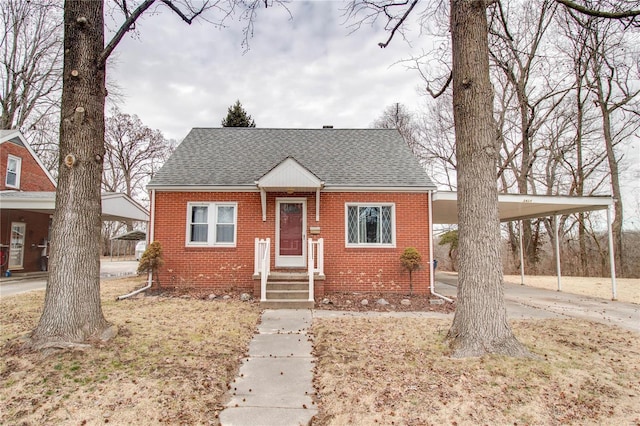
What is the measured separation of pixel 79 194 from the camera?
16.4 feet

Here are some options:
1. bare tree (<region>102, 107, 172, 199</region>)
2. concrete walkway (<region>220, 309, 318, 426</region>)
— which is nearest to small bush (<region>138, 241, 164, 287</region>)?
concrete walkway (<region>220, 309, 318, 426</region>)

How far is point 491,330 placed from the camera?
15.6 ft

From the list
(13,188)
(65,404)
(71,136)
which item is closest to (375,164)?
(71,136)

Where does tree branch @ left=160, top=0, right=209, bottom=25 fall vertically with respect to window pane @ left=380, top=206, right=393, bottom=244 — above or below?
above

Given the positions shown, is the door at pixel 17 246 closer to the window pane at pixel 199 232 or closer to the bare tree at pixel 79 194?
the window pane at pixel 199 232

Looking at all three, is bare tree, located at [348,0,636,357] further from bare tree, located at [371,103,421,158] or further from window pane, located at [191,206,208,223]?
bare tree, located at [371,103,421,158]

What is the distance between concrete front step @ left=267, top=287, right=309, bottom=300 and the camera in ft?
29.0

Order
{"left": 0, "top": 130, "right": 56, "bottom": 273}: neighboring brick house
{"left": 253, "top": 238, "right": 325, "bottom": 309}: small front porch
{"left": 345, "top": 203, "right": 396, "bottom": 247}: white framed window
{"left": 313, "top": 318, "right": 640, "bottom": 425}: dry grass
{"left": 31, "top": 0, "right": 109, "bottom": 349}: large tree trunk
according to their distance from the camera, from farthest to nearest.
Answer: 1. {"left": 0, "top": 130, "right": 56, "bottom": 273}: neighboring brick house
2. {"left": 345, "top": 203, "right": 396, "bottom": 247}: white framed window
3. {"left": 253, "top": 238, "right": 325, "bottom": 309}: small front porch
4. {"left": 31, "top": 0, "right": 109, "bottom": 349}: large tree trunk
5. {"left": 313, "top": 318, "right": 640, "bottom": 425}: dry grass

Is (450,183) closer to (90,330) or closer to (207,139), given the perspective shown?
(207,139)

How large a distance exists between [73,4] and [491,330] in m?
7.53

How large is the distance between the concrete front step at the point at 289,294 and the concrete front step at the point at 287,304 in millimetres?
308

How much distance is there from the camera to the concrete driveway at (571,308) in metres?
7.89

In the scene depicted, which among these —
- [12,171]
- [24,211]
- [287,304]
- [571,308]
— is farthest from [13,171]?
[571,308]

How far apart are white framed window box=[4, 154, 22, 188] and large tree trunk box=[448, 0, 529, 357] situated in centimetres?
1846
